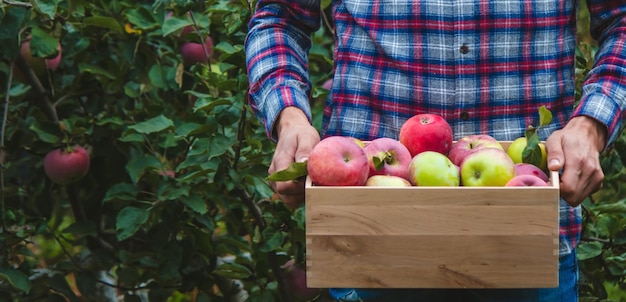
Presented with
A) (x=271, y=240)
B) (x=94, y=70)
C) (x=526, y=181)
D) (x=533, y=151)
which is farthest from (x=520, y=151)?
(x=94, y=70)

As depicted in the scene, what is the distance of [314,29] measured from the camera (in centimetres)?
200

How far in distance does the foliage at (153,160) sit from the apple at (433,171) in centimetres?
86

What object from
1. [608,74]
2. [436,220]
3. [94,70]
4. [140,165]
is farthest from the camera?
[94,70]

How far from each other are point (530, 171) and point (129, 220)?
4.25ft

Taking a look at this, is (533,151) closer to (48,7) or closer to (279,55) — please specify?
(279,55)

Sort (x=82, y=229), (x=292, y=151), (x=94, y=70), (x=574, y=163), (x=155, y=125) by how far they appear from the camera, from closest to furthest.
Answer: (x=574, y=163)
(x=292, y=151)
(x=155, y=125)
(x=94, y=70)
(x=82, y=229)

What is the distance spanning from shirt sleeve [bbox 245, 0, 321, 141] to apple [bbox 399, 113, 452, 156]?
217 mm

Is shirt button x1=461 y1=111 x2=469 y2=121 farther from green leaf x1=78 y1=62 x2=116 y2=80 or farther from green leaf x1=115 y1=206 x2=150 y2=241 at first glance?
green leaf x1=78 y1=62 x2=116 y2=80

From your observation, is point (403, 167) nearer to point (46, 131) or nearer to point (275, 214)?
point (275, 214)

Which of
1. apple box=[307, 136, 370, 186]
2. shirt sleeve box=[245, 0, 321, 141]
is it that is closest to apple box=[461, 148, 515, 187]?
apple box=[307, 136, 370, 186]

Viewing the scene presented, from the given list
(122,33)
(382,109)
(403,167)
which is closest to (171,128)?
(122,33)

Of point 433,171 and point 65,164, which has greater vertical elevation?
point 433,171

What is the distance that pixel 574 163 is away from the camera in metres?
1.55

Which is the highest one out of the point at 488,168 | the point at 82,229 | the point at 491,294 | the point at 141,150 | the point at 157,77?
the point at 488,168
